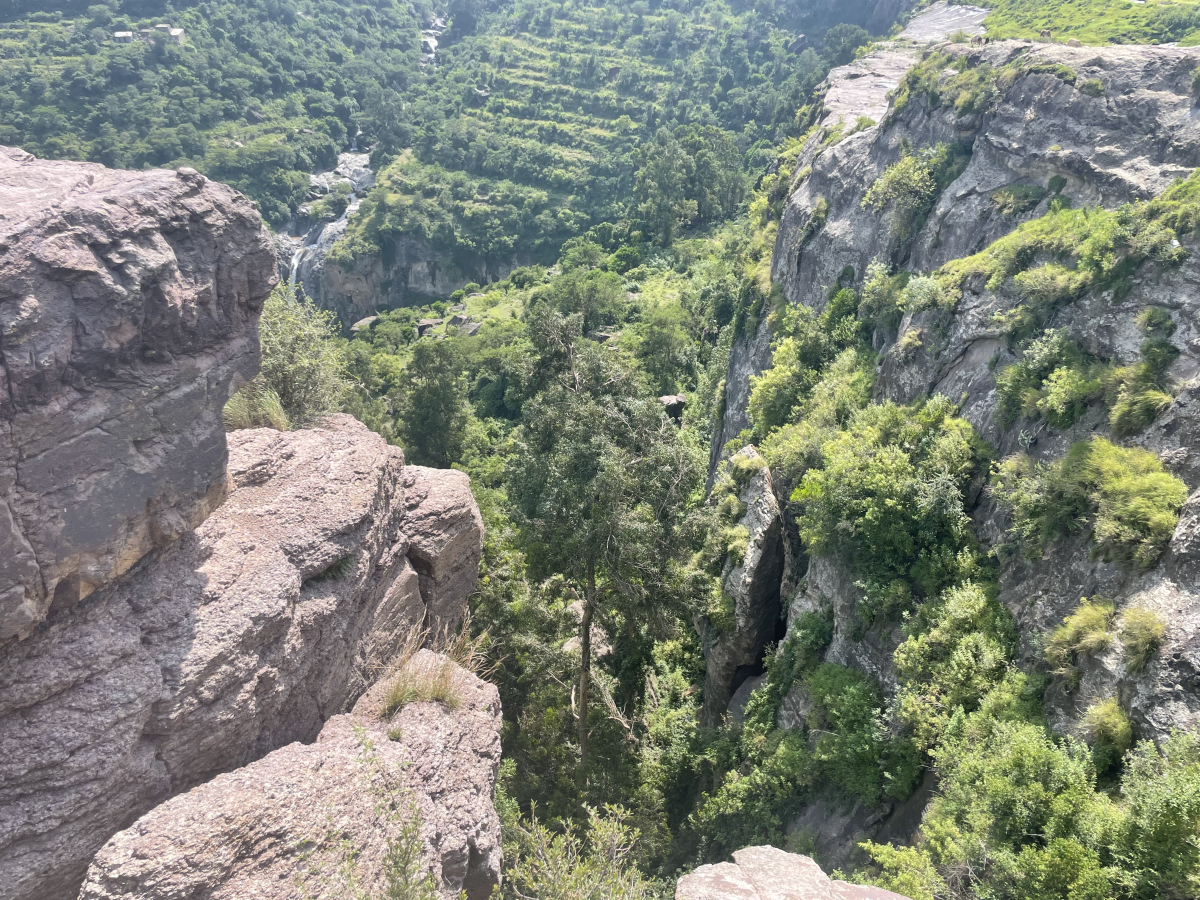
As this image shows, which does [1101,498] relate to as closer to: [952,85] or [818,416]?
[818,416]

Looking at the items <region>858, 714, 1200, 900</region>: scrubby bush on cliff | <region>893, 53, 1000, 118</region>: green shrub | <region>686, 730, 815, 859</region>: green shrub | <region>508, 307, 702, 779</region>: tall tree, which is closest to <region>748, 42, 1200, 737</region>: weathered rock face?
<region>893, 53, 1000, 118</region>: green shrub

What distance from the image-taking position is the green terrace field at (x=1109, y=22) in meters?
30.8

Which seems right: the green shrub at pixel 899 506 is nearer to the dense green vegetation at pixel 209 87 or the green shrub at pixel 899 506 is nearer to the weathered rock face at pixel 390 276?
the weathered rock face at pixel 390 276

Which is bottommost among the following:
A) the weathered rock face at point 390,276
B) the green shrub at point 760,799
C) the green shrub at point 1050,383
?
the weathered rock face at point 390,276

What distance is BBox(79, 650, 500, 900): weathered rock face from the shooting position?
8.99m

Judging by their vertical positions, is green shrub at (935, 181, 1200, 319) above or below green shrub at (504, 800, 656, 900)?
above

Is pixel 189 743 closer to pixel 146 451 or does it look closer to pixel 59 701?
pixel 59 701

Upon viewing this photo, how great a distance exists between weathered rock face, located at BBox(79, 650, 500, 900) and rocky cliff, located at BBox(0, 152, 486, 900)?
3.90 feet

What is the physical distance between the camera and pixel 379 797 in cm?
1084

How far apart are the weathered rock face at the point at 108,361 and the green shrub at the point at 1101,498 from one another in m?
16.4

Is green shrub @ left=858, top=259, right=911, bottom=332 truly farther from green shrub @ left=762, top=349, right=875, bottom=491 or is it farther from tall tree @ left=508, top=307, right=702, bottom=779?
tall tree @ left=508, top=307, right=702, bottom=779

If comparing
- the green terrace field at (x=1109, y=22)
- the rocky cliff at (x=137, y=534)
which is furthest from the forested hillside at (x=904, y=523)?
the rocky cliff at (x=137, y=534)

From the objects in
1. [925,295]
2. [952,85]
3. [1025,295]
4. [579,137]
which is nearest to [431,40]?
[579,137]

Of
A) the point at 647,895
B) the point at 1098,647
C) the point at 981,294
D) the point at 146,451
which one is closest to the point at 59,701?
the point at 146,451
